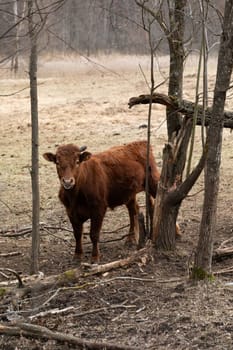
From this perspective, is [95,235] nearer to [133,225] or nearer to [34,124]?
[133,225]

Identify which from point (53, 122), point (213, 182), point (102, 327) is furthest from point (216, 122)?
point (53, 122)

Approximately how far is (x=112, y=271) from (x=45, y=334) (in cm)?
204

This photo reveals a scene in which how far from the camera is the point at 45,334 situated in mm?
4973

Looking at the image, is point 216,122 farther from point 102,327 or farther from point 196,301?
point 102,327

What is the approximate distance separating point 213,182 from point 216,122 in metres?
0.52

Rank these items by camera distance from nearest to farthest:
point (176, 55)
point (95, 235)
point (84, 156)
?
point (176, 55), point (84, 156), point (95, 235)

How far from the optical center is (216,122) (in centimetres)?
577

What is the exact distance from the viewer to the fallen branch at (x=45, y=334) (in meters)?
4.78

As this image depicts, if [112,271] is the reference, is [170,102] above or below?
above

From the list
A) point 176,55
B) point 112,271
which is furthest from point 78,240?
point 176,55

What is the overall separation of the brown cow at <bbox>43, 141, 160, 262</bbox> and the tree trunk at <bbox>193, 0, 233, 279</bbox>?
2.36 meters

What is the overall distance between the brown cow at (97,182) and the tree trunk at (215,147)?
7.73 ft

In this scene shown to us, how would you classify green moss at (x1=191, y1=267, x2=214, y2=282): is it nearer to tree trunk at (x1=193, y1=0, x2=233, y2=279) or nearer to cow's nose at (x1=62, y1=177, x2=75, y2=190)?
tree trunk at (x1=193, y1=0, x2=233, y2=279)

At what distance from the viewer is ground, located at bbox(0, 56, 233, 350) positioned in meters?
5.09
